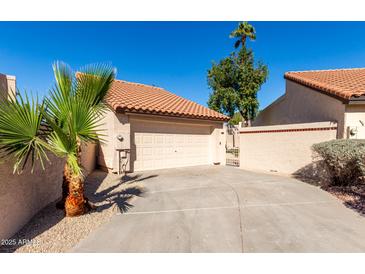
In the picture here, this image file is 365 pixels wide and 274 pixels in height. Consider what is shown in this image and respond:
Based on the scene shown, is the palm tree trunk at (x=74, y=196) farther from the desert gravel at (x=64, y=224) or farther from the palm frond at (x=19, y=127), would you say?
the palm frond at (x=19, y=127)

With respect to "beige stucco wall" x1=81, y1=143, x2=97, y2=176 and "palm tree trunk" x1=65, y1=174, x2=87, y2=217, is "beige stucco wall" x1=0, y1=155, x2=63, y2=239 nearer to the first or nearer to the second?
"palm tree trunk" x1=65, y1=174, x2=87, y2=217

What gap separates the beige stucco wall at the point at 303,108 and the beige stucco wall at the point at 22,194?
10562 millimetres

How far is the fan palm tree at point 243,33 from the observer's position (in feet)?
63.6

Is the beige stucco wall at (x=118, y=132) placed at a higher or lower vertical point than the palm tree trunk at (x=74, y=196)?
Result: higher

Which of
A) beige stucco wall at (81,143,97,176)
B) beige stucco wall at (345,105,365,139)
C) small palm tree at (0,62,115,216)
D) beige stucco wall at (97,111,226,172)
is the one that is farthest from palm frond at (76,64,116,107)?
beige stucco wall at (345,105,365,139)

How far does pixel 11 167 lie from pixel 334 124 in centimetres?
1058

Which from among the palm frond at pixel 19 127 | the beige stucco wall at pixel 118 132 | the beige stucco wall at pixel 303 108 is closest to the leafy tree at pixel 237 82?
the beige stucco wall at pixel 303 108

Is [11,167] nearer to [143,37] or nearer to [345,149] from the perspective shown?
[345,149]

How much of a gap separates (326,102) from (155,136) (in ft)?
27.7

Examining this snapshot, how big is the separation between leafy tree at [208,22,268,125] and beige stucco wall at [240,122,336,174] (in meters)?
7.37

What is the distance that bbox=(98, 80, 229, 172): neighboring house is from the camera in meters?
8.89

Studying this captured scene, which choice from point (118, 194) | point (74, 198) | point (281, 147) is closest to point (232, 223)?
point (74, 198)

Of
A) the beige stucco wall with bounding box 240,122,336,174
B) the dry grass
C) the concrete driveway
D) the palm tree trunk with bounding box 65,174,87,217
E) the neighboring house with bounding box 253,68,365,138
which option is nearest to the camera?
the concrete driveway
